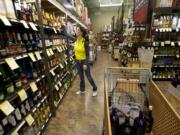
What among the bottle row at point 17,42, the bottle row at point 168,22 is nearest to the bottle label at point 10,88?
the bottle row at point 17,42

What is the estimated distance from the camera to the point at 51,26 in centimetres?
300

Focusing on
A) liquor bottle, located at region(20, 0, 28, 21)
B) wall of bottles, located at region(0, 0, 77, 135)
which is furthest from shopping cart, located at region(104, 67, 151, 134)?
liquor bottle, located at region(20, 0, 28, 21)

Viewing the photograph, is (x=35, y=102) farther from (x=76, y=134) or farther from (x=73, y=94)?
(x=73, y=94)

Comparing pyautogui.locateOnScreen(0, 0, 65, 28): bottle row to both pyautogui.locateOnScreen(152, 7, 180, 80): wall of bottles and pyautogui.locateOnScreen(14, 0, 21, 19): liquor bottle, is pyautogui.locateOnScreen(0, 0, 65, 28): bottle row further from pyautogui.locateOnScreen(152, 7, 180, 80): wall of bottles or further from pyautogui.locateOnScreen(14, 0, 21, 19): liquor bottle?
pyautogui.locateOnScreen(152, 7, 180, 80): wall of bottles

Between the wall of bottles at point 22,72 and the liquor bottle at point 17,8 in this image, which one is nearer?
the wall of bottles at point 22,72

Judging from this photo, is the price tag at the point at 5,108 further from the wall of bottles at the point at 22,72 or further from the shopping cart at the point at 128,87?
the shopping cart at the point at 128,87

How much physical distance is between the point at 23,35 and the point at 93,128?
1.81 m

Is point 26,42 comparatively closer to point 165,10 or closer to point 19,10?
point 19,10

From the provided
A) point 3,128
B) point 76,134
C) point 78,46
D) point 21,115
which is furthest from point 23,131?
point 78,46

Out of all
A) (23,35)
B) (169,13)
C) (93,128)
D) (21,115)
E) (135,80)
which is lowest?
(93,128)

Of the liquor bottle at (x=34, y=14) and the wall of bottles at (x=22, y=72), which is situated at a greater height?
the liquor bottle at (x=34, y=14)

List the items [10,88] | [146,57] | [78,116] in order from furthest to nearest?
1. [146,57]
2. [78,116]
3. [10,88]

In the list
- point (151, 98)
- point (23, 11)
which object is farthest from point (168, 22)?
point (23, 11)

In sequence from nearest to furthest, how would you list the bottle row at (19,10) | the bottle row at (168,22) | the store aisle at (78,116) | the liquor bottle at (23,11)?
the bottle row at (19,10), the liquor bottle at (23,11), the store aisle at (78,116), the bottle row at (168,22)
